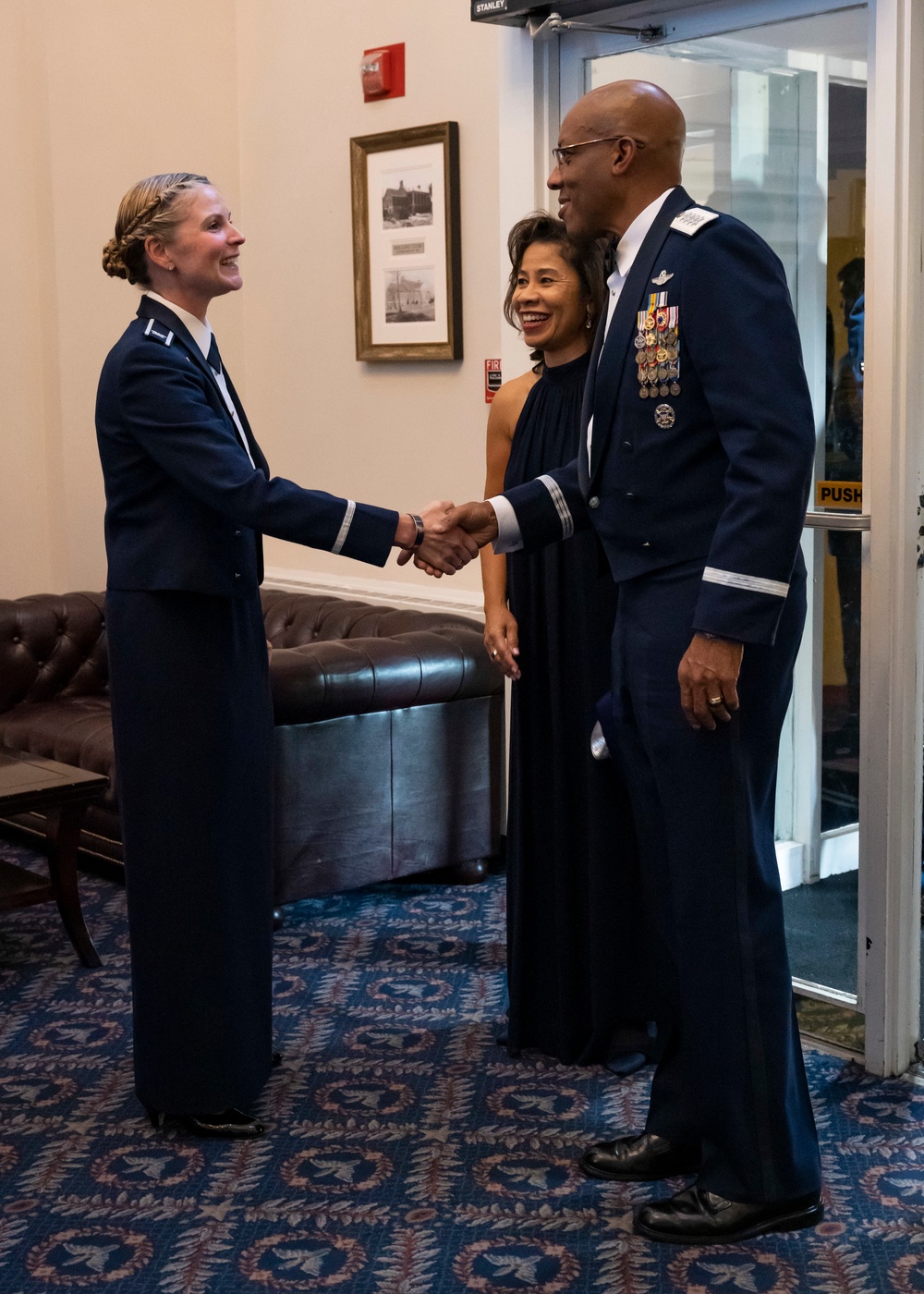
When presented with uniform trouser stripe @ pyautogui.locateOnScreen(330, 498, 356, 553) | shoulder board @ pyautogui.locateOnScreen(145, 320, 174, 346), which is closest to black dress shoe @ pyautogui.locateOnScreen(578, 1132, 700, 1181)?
uniform trouser stripe @ pyautogui.locateOnScreen(330, 498, 356, 553)

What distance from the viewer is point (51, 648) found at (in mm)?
5531

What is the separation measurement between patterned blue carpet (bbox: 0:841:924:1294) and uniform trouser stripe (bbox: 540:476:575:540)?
1228 millimetres

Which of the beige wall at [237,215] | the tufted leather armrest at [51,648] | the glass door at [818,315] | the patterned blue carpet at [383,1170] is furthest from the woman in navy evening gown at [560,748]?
the tufted leather armrest at [51,648]

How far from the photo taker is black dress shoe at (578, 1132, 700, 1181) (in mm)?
2877

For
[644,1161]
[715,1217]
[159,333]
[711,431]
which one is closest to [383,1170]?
[644,1161]

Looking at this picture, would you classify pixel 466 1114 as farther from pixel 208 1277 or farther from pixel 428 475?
pixel 428 475

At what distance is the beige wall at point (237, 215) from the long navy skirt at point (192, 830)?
99.3 inches

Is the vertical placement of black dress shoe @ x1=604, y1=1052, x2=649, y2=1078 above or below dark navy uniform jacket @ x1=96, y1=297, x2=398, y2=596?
below

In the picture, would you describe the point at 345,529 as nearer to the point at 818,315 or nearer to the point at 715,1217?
the point at 818,315

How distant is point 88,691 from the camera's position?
5668 millimetres

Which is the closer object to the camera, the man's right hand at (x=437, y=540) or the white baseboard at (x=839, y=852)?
the man's right hand at (x=437, y=540)

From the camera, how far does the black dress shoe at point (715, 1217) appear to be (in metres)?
2.64

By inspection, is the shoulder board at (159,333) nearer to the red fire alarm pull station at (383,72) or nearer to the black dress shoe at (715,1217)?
the black dress shoe at (715,1217)

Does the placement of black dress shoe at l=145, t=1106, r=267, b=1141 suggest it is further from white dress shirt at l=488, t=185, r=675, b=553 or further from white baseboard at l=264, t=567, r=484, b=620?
white baseboard at l=264, t=567, r=484, b=620
